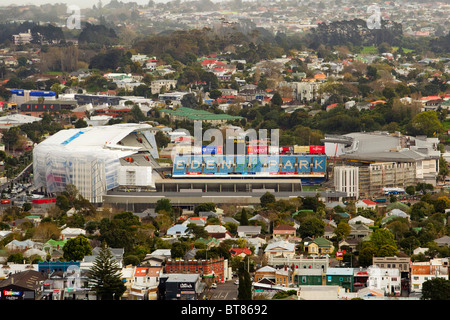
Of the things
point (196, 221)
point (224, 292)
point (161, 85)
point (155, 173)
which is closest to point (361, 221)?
point (196, 221)

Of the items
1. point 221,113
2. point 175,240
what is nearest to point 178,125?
point 221,113

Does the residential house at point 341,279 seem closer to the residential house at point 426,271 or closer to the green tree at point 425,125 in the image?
the residential house at point 426,271

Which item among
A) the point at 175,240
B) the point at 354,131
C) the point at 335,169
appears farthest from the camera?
the point at 354,131

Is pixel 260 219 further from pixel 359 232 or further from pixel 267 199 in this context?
pixel 359 232

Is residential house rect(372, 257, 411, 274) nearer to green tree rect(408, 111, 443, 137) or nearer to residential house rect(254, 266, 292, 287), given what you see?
residential house rect(254, 266, 292, 287)

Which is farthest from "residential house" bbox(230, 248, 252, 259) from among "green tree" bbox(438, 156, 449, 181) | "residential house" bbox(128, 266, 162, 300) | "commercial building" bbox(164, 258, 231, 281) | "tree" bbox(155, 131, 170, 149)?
"tree" bbox(155, 131, 170, 149)

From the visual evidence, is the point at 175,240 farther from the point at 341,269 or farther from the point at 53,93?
the point at 53,93

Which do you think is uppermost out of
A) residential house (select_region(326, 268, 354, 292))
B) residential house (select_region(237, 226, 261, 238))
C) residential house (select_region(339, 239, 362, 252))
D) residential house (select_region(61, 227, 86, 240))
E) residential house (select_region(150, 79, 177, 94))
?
residential house (select_region(326, 268, 354, 292))
